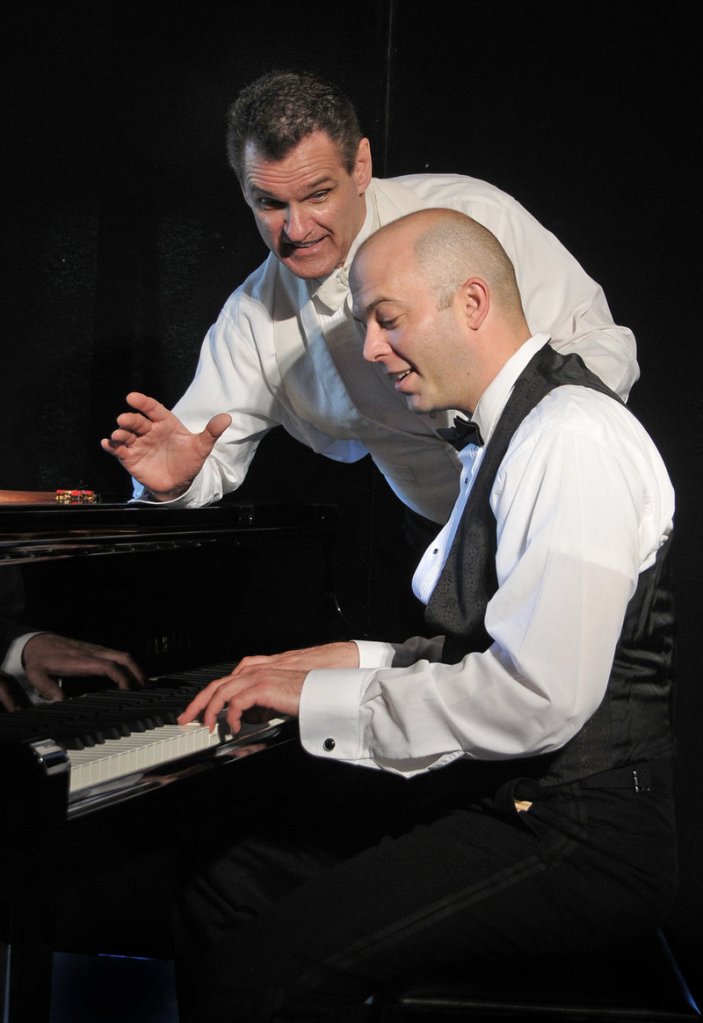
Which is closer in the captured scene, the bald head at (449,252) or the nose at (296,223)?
the bald head at (449,252)

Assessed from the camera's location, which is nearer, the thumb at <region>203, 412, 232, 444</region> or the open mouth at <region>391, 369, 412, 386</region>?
the open mouth at <region>391, 369, 412, 386</region>

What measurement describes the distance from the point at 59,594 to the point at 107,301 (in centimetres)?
142

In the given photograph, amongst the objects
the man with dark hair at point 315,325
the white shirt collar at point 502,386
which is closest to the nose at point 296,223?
the man with dark hair at point 315,325

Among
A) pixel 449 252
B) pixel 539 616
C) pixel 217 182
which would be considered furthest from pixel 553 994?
pixel 217 182

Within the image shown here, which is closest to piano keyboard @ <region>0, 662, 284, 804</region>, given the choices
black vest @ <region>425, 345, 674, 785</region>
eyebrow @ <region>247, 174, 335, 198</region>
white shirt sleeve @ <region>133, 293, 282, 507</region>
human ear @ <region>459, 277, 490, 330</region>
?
black vest @ <region>425, 345, 674, 785</region>

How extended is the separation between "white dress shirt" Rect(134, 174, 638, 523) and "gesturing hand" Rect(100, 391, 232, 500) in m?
0.07

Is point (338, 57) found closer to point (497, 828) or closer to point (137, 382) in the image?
point (137, 382)

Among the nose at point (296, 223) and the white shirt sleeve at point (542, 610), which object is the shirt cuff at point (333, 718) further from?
the nose at point (296, 223)

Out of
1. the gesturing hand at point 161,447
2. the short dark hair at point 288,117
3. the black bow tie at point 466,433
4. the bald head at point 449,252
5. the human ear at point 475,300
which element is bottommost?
the gesturing hand at point 161,447

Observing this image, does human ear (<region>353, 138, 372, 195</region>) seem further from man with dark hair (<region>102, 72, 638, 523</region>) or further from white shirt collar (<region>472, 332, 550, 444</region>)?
white shirt collar (<region>472, 332, 550, 444</region>)

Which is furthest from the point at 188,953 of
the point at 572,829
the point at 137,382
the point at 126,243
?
the point at 126,243

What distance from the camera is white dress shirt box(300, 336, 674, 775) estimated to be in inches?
55.7

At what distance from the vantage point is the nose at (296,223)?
2.31 metres

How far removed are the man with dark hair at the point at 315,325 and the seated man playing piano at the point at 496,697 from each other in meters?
0.62
